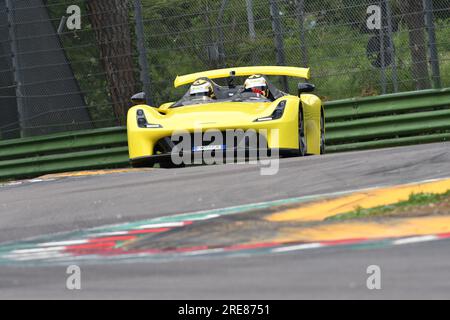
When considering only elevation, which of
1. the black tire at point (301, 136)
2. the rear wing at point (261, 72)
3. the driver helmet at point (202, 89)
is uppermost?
the rear wing at point (261, 72)

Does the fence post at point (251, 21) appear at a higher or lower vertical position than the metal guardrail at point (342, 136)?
higher

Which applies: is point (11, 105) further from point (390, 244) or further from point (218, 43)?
point (390, 244)

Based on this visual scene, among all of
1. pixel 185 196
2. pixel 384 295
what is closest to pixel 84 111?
pixel 185 196

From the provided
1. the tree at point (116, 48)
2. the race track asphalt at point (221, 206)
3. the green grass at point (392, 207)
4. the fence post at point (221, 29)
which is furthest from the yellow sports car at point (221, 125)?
the green grass at point (392, 207)

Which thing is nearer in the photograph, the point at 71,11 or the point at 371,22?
the point at 371,22

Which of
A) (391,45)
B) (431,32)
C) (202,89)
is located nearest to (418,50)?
(431,32)

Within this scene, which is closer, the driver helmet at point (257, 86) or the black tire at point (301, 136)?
the black tire at point (301, 136)

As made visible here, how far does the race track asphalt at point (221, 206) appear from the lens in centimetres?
566

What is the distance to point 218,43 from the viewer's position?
16.1m

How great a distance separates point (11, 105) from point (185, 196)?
7.80 m

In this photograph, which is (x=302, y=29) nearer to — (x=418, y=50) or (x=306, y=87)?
(x=418, y=50)

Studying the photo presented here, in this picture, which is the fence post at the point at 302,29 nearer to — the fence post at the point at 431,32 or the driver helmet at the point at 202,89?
the fence post at the point at 431,32

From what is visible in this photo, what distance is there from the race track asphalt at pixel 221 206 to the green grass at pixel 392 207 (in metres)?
1.20

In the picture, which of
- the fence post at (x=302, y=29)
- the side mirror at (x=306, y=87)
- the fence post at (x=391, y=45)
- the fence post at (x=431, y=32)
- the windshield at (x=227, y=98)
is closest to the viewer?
the side mirror at (x=306, y=87)
